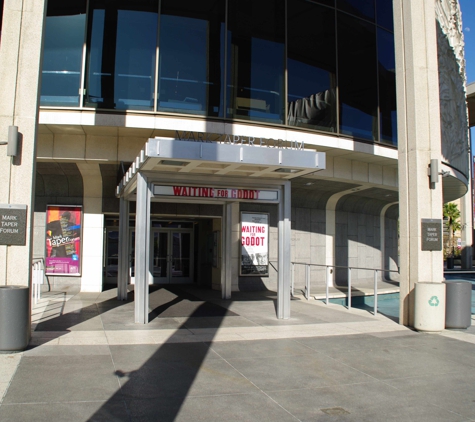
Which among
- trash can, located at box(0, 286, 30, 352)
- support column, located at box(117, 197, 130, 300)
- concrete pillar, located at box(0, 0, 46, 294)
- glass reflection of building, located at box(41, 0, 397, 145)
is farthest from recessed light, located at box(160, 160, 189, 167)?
support column, located at box(117, 197, 130, 300)

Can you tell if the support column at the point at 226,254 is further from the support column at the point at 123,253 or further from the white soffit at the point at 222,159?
the white soffit at the point at 222,159

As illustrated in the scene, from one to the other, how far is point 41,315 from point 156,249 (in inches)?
327

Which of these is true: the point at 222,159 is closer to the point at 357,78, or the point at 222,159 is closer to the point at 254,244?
the point at 254,244

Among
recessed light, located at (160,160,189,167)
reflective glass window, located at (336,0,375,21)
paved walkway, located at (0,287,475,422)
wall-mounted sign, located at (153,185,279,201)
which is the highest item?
reflective glass window, located at (336,0,375,21)

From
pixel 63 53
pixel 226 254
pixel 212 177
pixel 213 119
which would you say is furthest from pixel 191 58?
pixel 226 254

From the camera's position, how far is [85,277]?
16.3m

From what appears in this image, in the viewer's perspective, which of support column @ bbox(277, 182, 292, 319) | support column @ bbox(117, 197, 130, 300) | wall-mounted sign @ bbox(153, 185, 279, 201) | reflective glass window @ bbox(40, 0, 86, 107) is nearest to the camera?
wall-mounted sign @ bbox(153, 185, 279, 201)

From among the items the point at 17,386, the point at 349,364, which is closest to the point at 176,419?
the point at 17,386

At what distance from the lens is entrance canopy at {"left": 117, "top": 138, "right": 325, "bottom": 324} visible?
29.8 ft

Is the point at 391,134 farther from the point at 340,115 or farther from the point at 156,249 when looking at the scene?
the point at 156,249

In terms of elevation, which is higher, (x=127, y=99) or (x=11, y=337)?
(x=127, y=99)

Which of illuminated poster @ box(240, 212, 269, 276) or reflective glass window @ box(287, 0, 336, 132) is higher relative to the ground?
reflective glass window @ box(287, 0, 336, 132)

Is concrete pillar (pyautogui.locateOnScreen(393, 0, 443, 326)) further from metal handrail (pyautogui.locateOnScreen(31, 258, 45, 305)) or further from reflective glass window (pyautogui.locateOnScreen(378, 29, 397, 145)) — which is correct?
metal handrail (pyautogui.locateOnScreen(31, 258, 45, 305))

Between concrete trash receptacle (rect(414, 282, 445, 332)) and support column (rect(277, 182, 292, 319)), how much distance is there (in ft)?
9.24
